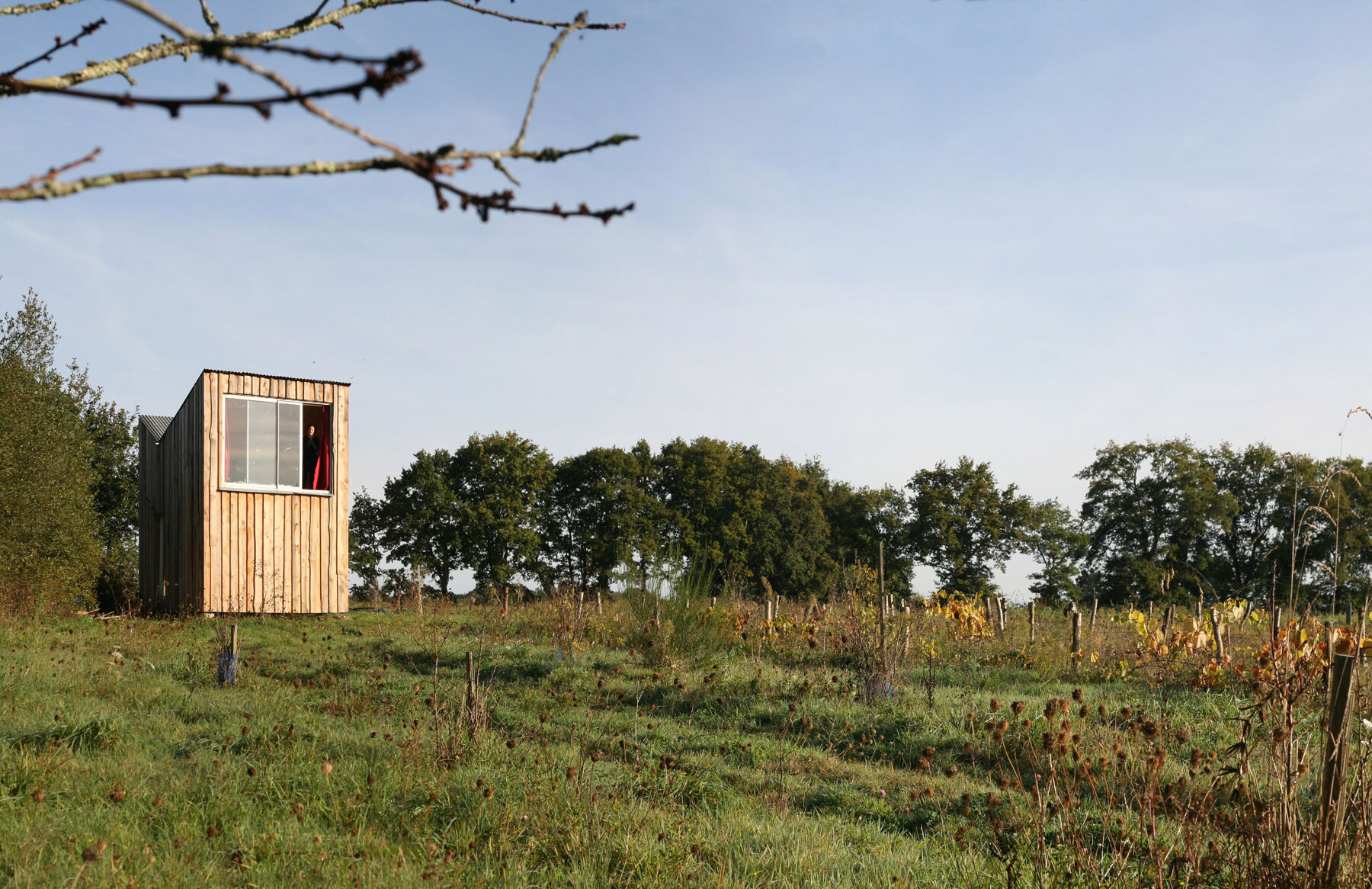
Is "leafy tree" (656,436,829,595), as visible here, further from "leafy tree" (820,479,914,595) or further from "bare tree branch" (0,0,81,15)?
"bare tree branch" (0,0,81,15)

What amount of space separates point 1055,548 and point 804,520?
1072 cm

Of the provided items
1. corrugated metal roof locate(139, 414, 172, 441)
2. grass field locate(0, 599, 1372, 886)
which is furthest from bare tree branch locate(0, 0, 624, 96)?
corrugated metal roof locate(139, 414, 172, 441)

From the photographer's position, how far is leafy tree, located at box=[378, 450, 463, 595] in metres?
32.5

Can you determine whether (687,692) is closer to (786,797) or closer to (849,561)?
(786,797)

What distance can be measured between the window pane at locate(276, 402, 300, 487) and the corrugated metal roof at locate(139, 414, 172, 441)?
8.07 meters

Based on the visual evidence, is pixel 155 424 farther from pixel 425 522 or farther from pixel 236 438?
pixel 425 522

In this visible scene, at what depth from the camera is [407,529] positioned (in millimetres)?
32375

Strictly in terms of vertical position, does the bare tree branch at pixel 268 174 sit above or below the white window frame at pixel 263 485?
below

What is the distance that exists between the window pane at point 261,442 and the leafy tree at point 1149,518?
92.3ft

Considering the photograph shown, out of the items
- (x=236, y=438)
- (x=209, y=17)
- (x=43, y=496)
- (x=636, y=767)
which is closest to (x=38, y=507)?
(x=43, y=496)

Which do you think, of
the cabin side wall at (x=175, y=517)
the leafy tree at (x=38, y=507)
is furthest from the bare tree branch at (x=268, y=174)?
the leafy tree at (x=38, y=507)

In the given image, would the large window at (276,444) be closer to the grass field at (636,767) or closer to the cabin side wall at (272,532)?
the cabin side wall at (272,532)

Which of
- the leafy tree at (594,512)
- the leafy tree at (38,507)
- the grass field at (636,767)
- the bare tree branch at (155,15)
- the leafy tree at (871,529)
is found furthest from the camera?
the leafy tree at (871,529)

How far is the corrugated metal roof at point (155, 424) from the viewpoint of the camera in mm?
21152
